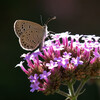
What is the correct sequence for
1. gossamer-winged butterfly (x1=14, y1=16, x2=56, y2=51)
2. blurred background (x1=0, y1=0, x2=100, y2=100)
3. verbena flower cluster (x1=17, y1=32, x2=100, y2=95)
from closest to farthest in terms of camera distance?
verbena flower cluster (x1=17, y1=32, x2=100, y2=95) → gossamer-winged butterfly (x1=14, y1=16, x2=56, y2=51) → blurred background (x1=0, y1=0, x2=100, y2=100)

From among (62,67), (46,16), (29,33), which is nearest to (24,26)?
(29,33)

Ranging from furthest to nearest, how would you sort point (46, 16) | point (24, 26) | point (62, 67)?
point (46, 16), point (24, 26), point (62, 67)

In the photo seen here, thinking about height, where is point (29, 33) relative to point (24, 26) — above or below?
below

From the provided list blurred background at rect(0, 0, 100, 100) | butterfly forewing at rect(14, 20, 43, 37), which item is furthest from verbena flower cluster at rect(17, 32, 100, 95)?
blurred background at rect(0, 0, 100, 100)

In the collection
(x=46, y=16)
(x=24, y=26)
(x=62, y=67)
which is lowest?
(x=62, y=67)

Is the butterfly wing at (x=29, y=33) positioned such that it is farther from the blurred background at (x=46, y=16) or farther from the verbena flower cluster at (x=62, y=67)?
the blurred background at (x=46, y=16)

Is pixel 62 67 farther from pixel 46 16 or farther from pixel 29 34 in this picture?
pixel 46 16

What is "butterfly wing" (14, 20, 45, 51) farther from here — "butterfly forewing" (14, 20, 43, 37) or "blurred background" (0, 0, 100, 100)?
"blurred background" (0, 0, 100, 100)

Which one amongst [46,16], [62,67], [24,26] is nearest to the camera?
[62,67]
